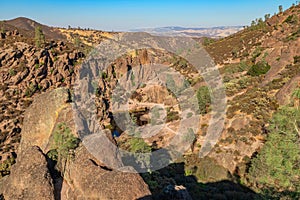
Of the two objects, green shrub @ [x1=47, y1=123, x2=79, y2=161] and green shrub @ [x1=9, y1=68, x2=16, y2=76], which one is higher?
green shrub @ [x1=47, y1=123, x2=79, y2=161]

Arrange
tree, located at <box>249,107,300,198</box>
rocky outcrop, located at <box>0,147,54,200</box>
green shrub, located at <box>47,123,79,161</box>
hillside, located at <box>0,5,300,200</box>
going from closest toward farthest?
rocky outcrop, located at <box>0,147,54,200</box>, hillside, located at <box>0,5,300,200</box>, tree, located at <box>249,107,300,198</box>, green shrub, located at <box>47,123,79,161</box>

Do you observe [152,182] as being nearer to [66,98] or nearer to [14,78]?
[66,98]

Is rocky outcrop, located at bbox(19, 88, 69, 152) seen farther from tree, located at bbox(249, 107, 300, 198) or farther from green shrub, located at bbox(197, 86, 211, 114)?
green shrub, located at bbox(197, 86, 211, 114)

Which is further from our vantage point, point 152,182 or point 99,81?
point 99,81

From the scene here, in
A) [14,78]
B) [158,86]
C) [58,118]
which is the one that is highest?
[58,118]

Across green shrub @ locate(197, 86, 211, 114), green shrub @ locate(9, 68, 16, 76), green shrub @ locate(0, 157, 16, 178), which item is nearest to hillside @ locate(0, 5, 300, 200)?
green shrub @ locate(9, 68, 16, 76)

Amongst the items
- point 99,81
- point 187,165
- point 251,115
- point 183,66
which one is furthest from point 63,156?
point 183,66

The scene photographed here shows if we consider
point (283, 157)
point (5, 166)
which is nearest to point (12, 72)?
point (5, 166)
